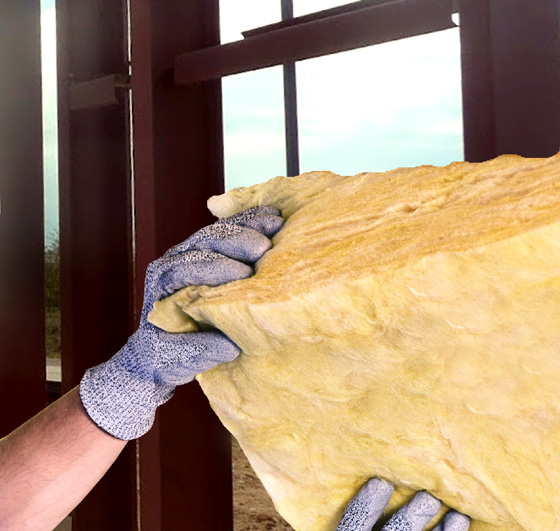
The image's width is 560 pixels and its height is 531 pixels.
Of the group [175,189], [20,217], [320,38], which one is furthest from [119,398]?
[20,217]

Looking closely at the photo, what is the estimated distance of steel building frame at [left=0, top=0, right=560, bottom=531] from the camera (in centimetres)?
107

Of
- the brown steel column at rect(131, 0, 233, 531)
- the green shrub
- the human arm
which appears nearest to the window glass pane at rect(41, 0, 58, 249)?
the green shrub

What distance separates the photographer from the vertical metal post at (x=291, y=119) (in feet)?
5.01

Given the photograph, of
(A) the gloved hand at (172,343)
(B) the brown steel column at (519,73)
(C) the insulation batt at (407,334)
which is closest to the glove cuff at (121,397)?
(A) the gloved hand at (172,343)

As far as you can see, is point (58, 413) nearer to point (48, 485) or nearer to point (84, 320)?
point (48, 485)

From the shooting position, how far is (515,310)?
0.67 metres

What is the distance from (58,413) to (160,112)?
742 mm

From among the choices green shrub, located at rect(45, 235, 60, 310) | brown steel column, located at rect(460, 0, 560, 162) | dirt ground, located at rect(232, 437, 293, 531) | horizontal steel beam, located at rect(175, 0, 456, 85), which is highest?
horizontal steel beam, located at rect(175, 0, 456, 85)

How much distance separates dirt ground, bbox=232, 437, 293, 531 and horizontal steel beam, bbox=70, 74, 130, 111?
1.14 metres

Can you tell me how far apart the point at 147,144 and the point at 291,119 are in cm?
34

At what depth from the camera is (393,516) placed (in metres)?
0.93

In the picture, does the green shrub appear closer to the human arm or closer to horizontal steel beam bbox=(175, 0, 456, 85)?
horizontal steel beam bbox=(175, 0, 456, 85)

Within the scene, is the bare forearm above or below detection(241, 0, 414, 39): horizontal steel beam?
below

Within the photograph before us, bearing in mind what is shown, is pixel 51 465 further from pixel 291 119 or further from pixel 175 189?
pixel 291 119
